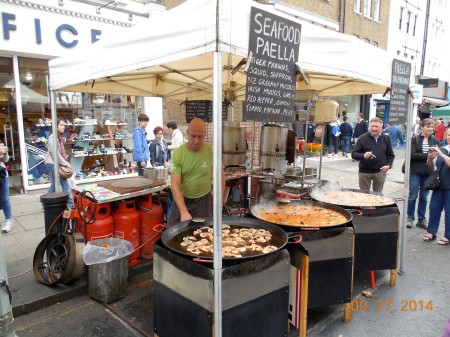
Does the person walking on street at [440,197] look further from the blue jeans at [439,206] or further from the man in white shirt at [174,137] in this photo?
the man in white shirt at [174,137]

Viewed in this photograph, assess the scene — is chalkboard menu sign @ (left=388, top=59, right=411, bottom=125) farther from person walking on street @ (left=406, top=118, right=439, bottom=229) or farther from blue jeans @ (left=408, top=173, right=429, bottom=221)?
blue jeans @ (left=408, top=173, right=429, bottom=221)

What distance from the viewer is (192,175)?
3963mm

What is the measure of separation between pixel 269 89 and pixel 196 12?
0.83 m

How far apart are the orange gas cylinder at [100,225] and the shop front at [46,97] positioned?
502cm

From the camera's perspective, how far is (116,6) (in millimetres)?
9273

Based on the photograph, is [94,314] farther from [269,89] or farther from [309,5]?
[309,5]

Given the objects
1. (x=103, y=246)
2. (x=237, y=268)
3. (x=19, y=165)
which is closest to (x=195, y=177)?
(x=103, y=246)

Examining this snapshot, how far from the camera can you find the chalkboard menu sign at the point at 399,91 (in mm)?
4297

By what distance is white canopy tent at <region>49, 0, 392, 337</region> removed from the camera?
228cm

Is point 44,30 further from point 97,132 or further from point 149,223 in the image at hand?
point 149,223

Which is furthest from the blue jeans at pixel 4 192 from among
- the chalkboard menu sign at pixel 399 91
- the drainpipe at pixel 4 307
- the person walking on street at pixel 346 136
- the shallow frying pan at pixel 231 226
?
the person walking on street at pixel 346 136

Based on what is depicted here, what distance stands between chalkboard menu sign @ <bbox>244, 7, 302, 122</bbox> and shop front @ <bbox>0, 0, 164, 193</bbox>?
6.97 m
